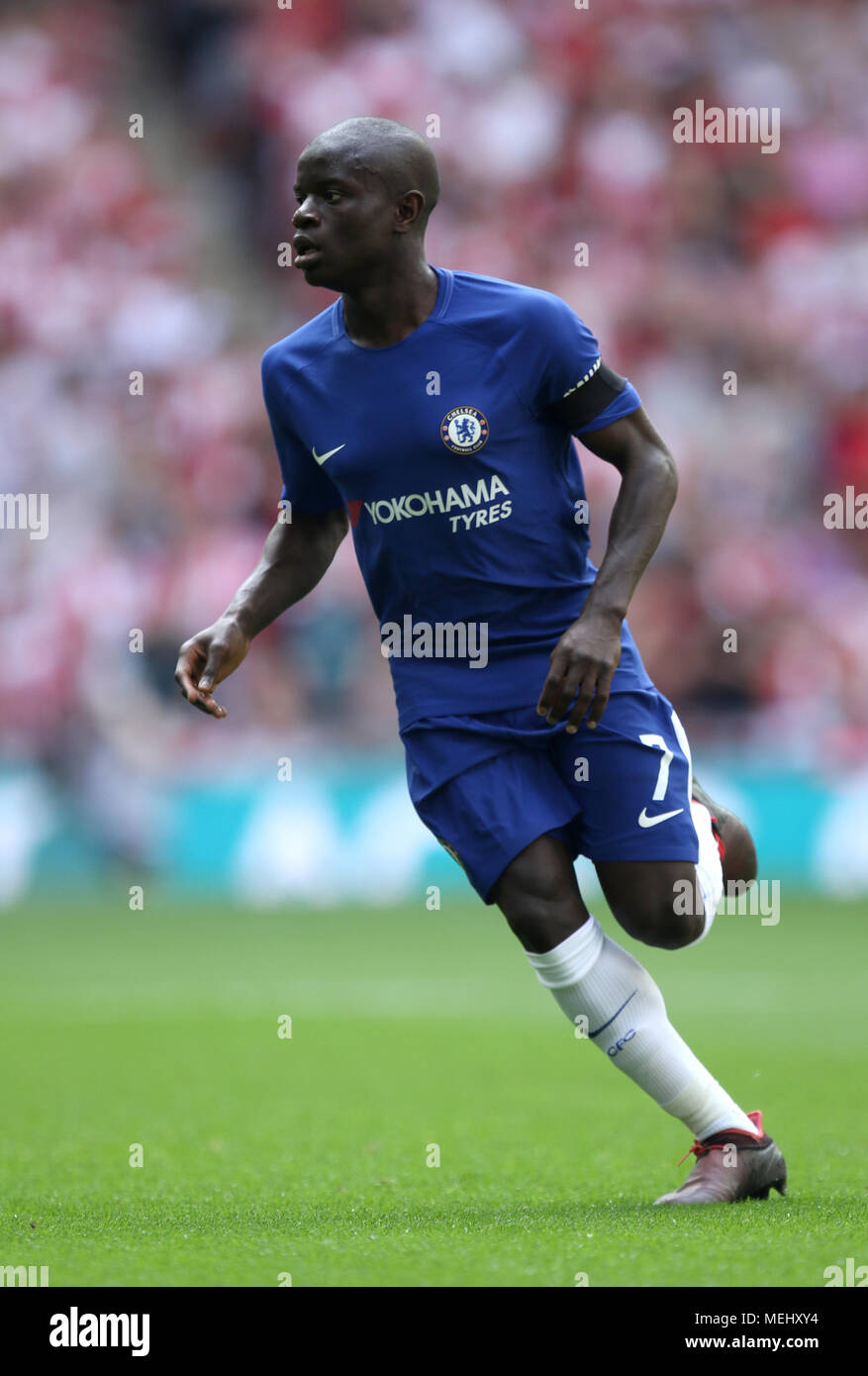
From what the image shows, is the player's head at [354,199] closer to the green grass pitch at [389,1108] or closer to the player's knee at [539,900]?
the player's knee at [539,900]

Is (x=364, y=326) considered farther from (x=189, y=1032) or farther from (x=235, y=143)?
(x=235, y=143)

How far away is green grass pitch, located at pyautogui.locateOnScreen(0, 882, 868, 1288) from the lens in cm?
334

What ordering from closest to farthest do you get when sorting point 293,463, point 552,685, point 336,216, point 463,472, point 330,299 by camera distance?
point 552,685, point 336,216, point 463,472, point 293,463, point 330,299

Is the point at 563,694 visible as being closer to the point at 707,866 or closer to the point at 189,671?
the point at 707,866

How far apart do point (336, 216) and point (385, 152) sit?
177 mm

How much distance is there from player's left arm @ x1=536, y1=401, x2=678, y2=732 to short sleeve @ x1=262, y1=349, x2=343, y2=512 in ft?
2.01

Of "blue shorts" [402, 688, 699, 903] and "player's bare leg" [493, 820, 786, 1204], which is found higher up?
"blue shorts" [402, 688, 699, 903]

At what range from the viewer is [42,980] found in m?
8.76

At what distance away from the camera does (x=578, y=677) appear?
12.2 ft

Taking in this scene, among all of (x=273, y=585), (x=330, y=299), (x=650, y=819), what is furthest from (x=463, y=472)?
(x=330, y=299)

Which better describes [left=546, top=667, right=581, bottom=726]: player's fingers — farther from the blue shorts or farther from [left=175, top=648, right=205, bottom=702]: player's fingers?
[left=175, top=648, right=205, bottom=702]: player's fingers

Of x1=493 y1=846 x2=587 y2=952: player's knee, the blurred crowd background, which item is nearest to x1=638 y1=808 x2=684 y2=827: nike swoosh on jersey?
x1=493 y1=846 x2=587 y2=952: player's knee

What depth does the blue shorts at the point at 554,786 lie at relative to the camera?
394cm

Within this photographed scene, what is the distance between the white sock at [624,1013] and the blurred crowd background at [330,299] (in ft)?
26.0
